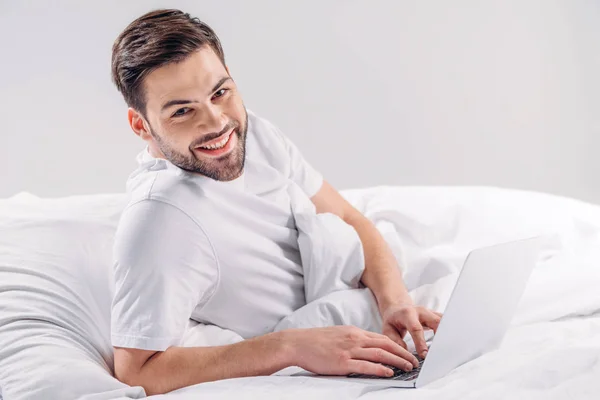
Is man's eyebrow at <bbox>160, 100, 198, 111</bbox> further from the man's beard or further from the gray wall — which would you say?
the gray wall

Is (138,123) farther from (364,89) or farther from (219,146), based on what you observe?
(364,89)

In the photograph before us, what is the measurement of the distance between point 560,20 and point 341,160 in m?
1.13

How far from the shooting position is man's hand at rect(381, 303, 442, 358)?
1.32 m

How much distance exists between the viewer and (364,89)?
327 cm

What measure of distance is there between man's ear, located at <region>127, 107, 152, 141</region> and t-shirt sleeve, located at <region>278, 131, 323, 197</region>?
1.28ft

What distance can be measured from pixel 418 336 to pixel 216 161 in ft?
1.52

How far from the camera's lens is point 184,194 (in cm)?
135

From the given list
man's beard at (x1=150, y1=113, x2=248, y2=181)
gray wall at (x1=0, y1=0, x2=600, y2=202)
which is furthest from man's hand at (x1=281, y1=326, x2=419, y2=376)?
gray wall at (x1=0, y1=0, x2=600, y2=202)

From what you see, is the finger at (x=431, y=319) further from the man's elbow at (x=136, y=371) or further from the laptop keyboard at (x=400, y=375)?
the man's elbow at (x=136, y=371)

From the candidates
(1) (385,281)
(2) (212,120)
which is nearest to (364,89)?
(1) (385,281)

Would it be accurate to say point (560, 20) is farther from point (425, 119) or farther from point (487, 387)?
point (487, 387)

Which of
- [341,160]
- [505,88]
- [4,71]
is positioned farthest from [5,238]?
[505,88]

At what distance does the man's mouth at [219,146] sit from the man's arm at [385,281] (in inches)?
14.8

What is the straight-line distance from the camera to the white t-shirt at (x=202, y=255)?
49.2 inches
